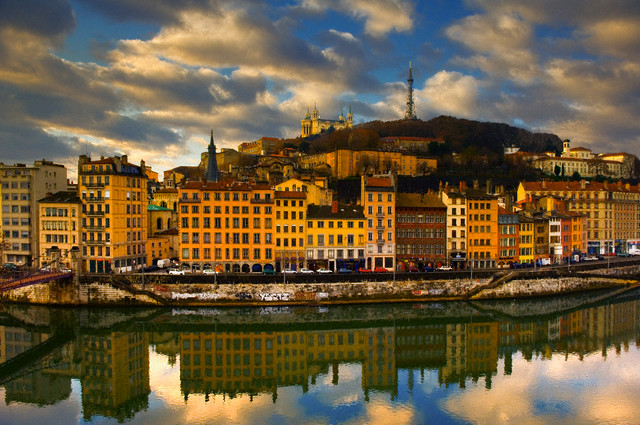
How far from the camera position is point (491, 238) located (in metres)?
60.9

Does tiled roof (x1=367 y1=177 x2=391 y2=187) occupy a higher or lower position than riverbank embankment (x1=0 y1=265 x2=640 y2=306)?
higher

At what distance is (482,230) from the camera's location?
60.7m

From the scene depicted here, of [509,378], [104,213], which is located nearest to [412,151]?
[104,213]

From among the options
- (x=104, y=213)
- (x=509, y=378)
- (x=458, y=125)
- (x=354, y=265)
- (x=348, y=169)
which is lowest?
(x=509, y=378)

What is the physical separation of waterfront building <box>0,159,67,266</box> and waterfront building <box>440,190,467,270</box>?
47438 millimetres

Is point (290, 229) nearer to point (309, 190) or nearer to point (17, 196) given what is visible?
point (309, 190)

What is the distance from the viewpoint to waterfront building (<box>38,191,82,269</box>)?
52656 mm

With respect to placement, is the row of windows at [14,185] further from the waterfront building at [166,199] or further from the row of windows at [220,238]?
the waterfront building at [166,199]

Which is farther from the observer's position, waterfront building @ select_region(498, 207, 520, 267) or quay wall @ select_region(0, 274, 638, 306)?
waterfront building @ select_region(498, 207, 520, 267)

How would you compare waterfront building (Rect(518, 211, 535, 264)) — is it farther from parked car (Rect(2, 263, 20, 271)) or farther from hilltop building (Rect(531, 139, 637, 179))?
hilltop building (Rect(531, 139, 637, 179))

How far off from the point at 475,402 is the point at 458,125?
153185 mm

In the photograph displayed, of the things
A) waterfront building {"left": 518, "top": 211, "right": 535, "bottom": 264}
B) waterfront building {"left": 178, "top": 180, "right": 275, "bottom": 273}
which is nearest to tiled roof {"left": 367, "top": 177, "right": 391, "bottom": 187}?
waterfront building {"left": 178, "top": 180, "right": 275, "bottom": 273}

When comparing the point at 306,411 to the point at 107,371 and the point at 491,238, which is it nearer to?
the point at 107,371

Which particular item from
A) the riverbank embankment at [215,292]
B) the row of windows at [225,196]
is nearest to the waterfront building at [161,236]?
the row of windows at [225,196]
